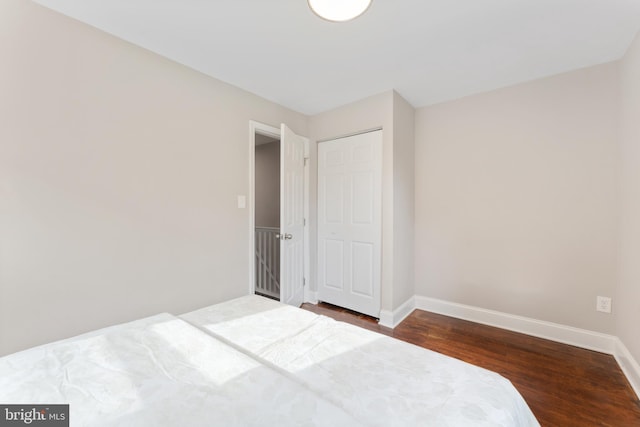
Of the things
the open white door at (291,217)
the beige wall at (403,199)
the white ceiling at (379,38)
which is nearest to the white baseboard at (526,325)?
the beige wall at (403,199)

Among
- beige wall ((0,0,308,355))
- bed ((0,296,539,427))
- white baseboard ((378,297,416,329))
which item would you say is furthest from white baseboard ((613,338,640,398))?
beige wall ((0,0,308,355))

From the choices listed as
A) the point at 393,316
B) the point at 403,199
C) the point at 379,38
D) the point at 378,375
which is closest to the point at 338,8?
the point at 379,38

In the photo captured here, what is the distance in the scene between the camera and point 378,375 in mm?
983

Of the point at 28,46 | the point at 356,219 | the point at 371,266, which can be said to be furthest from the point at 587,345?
the point at 28,46

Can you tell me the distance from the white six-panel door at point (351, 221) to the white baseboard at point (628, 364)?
1.80 m

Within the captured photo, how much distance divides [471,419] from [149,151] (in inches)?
91.5

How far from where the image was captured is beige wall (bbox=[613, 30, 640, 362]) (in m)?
1.71

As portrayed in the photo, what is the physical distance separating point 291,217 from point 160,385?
203cm

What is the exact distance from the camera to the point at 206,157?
7.32 feet

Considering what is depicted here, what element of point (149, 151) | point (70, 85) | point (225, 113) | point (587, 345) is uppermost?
point (225, 113)

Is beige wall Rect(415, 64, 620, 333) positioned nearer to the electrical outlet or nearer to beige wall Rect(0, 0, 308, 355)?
the electrical outlet

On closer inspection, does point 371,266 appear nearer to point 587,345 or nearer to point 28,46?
point 587,345

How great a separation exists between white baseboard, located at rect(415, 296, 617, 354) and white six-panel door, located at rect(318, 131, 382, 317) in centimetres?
77

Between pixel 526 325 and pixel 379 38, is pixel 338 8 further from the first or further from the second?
pixel 526 325
